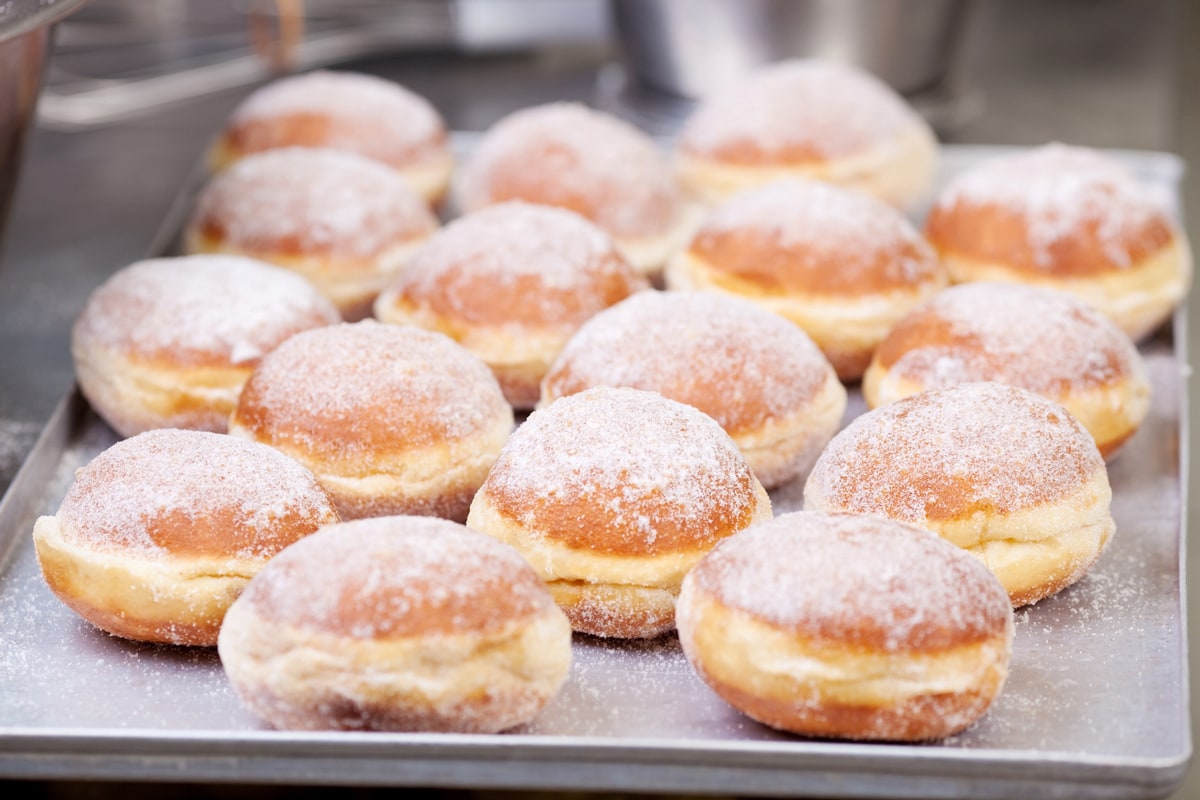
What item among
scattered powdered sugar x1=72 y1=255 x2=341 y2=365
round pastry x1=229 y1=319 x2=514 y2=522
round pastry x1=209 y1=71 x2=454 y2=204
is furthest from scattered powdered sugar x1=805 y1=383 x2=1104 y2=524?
round pastry x1=209 y1=71 x2=454 y2=204

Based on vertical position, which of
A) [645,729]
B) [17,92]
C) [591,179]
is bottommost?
[645,729]

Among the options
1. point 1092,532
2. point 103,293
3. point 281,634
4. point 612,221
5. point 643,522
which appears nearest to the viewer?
point 281,634

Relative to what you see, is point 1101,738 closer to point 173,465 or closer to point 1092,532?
point 1092,532

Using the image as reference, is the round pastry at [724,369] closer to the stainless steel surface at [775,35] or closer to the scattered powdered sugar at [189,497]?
the scattered powdered sugar at [189,497]

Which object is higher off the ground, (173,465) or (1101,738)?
(173,465)

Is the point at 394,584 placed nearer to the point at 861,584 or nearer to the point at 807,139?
the point at 861,584

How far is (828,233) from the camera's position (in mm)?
2023

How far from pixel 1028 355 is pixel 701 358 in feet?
1.25

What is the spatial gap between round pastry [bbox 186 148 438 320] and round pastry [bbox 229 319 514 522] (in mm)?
428

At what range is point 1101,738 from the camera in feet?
4.27

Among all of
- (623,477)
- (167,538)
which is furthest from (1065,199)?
(167,538)

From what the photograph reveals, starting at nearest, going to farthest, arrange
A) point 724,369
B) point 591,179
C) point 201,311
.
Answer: point 724,369
point 201,311
point 591,179

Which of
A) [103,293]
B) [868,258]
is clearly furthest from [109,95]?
[868,258]

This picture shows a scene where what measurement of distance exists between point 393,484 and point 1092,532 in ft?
2.36
